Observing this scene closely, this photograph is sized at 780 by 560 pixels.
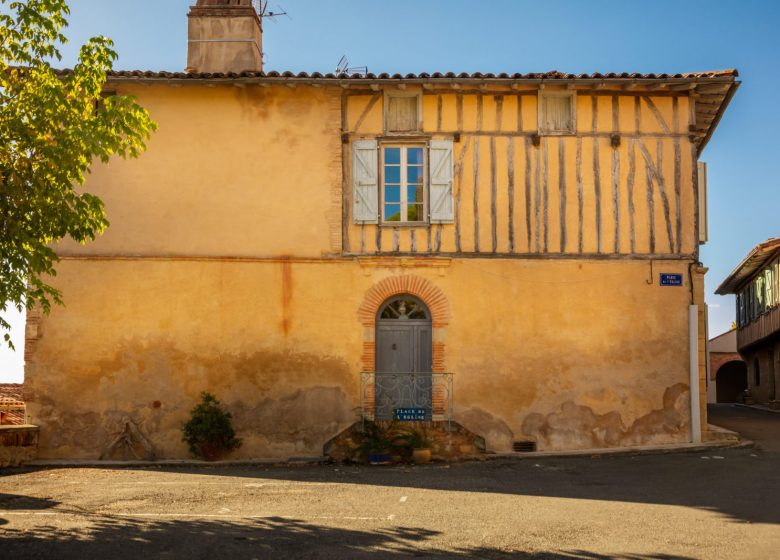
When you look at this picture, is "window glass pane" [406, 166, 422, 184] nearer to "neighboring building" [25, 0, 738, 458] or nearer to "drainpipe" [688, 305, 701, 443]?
"neighboring building" [25, 0, 738, 458]

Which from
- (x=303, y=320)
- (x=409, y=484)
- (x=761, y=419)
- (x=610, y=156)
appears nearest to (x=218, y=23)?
(x=303, y=320)

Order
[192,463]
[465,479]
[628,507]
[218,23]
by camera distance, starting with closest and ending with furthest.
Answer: [628,507]
[465,479]
[192,463]
[218,23]

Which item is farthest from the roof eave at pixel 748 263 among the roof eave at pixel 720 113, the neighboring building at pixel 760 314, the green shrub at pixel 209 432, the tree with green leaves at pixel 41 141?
the tree with green leaves at pixel 41 141

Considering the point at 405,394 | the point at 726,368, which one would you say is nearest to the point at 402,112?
the point at 405,394

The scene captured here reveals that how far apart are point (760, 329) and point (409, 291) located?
59.9 feet

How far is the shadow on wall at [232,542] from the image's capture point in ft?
24.6

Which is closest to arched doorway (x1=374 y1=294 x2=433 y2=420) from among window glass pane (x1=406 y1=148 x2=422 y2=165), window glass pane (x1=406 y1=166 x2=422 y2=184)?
window glass pane (x1=406 y1=166 x2=422 y2=184)

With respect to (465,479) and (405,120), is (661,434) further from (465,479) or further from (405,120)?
(405,120)

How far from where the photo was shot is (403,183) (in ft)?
51.7

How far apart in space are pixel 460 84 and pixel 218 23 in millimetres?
5236

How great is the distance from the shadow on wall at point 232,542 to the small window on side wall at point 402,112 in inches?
336

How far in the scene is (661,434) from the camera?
15312 mm

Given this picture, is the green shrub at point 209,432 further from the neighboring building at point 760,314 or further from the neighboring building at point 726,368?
the neighboring building at point 726,368

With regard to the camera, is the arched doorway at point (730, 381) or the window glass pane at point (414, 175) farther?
the arched doorway at point (730, 381)
